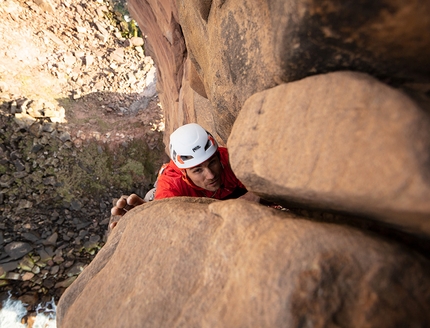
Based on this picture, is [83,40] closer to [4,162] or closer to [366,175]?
[4,162]

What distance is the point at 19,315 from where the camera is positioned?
699 cm

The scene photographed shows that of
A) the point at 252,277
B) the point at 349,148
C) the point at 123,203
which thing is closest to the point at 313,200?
the point at 349,148

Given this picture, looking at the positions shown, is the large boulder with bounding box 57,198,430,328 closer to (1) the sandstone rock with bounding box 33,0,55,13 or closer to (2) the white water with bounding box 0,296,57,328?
(2) the white water with bounding box 0,296,57,328

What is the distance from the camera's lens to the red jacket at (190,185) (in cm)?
302

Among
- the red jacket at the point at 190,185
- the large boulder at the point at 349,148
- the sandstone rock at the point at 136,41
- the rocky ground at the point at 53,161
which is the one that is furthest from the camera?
the sandstone rock at the point at 136,41

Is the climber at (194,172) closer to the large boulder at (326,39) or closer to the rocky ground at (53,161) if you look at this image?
the large boulder at (326,39)

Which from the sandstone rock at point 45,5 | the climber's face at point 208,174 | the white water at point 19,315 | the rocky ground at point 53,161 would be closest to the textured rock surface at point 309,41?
the climber's face at point 208,174

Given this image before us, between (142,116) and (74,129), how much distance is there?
2.25 metres

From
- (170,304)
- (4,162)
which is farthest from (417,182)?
(4,162)

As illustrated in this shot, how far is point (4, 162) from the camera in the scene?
8008 millimetres

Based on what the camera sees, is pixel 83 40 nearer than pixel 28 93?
No

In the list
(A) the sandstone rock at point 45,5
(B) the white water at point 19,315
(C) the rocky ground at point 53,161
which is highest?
(A) the sandstone rock at point 45,5

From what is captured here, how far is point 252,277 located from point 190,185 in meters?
1.96

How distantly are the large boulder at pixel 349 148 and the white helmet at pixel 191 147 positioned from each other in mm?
1346
